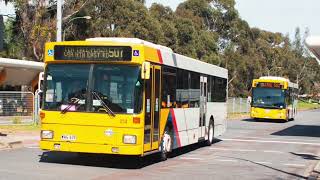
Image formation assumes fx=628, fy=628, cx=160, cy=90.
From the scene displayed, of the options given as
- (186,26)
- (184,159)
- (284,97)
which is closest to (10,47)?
(186,26)

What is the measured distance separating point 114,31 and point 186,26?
19752 millimetres

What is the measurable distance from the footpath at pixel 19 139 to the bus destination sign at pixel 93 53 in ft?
16.2

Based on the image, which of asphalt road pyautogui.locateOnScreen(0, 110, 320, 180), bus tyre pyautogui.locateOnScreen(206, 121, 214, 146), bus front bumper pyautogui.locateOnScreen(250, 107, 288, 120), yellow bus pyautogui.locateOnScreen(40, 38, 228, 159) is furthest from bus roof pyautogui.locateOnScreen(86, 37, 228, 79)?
bus front bumper pyautogui.locateOnScreen(250, 107, 288, 120)

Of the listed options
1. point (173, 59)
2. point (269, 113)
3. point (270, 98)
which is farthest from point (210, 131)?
point (269, 113)

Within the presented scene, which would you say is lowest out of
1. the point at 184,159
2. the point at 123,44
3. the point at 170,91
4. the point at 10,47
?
the point at 184,159

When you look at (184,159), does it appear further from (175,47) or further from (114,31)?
(175,47)

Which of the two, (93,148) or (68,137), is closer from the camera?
(93,148)

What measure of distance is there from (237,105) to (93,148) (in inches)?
1836

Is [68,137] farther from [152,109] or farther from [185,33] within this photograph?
[185,33]

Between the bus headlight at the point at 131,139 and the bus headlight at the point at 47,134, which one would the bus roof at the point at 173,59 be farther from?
the bus headlight at the point at 47,134

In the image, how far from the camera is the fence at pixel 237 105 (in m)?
57.9

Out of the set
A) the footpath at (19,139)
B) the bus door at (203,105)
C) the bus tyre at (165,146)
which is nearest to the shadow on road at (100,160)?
the bus tyre at (165,146)

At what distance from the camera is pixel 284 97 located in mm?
43344

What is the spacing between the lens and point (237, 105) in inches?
2356
